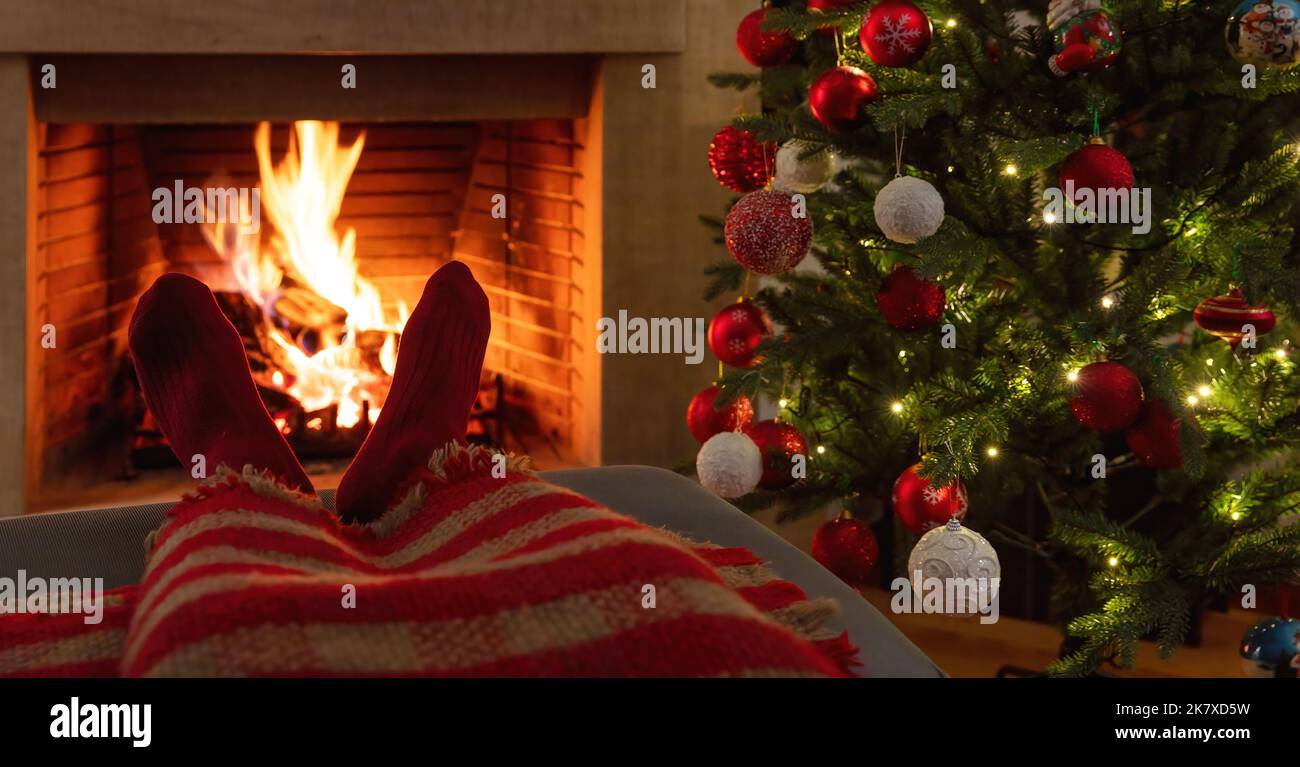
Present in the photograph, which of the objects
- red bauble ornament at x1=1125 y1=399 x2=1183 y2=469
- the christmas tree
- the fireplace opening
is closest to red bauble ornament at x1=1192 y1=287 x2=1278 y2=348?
the christmas tree

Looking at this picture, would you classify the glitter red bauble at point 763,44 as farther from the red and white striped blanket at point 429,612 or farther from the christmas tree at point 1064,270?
the red and white striped blanket at point 429,612

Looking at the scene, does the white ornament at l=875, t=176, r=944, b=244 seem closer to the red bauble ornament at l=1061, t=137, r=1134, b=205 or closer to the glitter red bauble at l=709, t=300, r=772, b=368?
the red bauble ornament at l=1061, t=137, r=1134, b=205

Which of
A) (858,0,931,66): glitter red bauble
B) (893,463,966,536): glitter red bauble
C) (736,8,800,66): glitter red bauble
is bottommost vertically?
(893,463,966,536): glitter red bauble

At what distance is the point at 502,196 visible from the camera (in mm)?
2307

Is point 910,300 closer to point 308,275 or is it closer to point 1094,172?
point 1094,172

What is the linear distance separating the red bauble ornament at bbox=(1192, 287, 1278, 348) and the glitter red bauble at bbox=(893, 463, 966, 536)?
308 millimetres

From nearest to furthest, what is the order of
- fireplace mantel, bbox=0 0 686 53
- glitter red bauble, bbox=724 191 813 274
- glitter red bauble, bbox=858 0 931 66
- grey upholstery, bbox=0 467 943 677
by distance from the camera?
grey upholstery, bbox=0 467 943 677 < glitter red bauble, bbox=858 0 931 66 < glitter red bauble, bbox=724 191 813 274 < fireplace mantel, bbox=0 0 686 53

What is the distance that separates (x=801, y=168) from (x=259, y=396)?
0.69 meters

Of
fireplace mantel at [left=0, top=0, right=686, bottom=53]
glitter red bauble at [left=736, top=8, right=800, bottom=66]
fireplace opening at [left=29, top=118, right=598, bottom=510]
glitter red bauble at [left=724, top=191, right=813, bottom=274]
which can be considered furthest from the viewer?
fireplace opening at [left=29, top=118, right=598, bottom=510]

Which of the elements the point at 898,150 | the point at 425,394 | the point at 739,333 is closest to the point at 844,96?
the point at 898,150

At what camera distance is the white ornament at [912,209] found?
53.8 inches

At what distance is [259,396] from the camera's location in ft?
3.89

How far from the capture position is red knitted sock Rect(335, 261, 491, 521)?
3.46ft

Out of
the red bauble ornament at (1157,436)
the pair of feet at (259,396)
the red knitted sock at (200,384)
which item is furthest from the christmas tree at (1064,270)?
the red knitted sock at (200,384)
